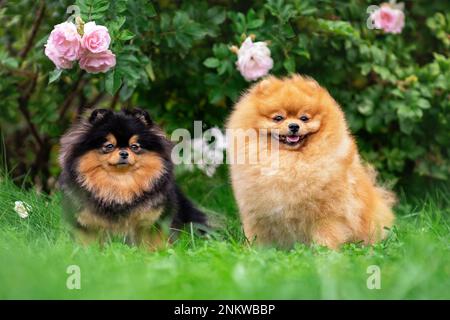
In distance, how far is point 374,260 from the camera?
3.92 metres

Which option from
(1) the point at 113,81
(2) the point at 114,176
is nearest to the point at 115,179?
(2) the point at 114,176

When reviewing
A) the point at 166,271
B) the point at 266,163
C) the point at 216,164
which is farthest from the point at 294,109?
the point at 216,164

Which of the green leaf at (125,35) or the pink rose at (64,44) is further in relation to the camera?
the green leaf at (125,35)

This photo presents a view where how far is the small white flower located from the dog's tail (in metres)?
0.96

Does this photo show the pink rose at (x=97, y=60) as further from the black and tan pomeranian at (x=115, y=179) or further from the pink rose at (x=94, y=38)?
the black and tan pomeranian at (x=115, y=179)

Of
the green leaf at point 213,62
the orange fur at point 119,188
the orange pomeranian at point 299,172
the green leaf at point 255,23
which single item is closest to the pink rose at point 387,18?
the green leaf at point 255,23

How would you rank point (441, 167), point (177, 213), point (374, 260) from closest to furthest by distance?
point (374, 260)
point (177, 213)
point (441, 167)

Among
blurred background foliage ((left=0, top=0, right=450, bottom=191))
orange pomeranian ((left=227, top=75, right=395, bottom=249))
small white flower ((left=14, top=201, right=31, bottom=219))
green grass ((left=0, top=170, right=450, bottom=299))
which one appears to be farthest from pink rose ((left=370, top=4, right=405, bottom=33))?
small white flower ((left=14, top=201, right=31, bottom=219))

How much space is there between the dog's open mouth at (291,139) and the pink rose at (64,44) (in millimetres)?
1356

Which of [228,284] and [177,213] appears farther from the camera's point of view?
[177,213]

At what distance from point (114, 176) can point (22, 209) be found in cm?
71

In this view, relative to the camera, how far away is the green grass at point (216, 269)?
332 cm
